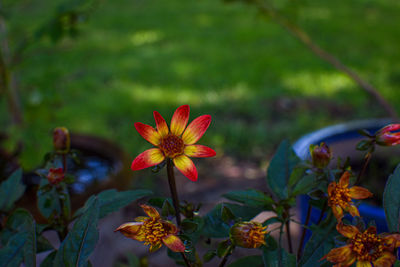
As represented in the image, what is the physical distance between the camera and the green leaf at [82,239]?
48 cm

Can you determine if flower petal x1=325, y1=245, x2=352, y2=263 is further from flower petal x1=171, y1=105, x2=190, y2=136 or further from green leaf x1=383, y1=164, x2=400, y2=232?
flower petal x1=171, y1=105, x2=190, y2=136

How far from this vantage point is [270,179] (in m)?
0.63

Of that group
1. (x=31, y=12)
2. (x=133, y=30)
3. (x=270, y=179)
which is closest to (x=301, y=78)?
(x=133, y=30)

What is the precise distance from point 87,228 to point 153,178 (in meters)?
1.68

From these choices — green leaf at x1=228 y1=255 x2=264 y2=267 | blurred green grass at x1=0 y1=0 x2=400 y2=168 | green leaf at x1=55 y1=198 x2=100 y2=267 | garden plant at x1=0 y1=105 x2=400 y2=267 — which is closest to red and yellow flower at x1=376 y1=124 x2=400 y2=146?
garden plant at x1=0 y1=105 x2=400 y2=267

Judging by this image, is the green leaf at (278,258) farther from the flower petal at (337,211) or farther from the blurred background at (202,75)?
the blurred background at (202,75)

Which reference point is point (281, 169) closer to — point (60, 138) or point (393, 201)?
point (393, 201)

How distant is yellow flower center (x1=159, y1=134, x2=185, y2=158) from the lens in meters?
0.47

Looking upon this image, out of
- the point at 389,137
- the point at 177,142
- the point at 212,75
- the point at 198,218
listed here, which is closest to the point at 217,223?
the point at 198,218

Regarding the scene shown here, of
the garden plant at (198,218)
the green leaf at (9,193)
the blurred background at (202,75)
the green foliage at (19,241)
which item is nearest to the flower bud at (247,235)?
the garden plant at (198,218)

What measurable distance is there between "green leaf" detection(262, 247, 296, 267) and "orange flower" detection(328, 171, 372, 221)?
7 cm

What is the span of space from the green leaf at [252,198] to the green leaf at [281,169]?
0.04 m

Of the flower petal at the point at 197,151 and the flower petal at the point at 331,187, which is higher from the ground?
the flower petal at the point at 197,151

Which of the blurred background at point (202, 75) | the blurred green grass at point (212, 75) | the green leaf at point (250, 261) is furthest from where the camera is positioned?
the blurred green grass at point (212, 75)
